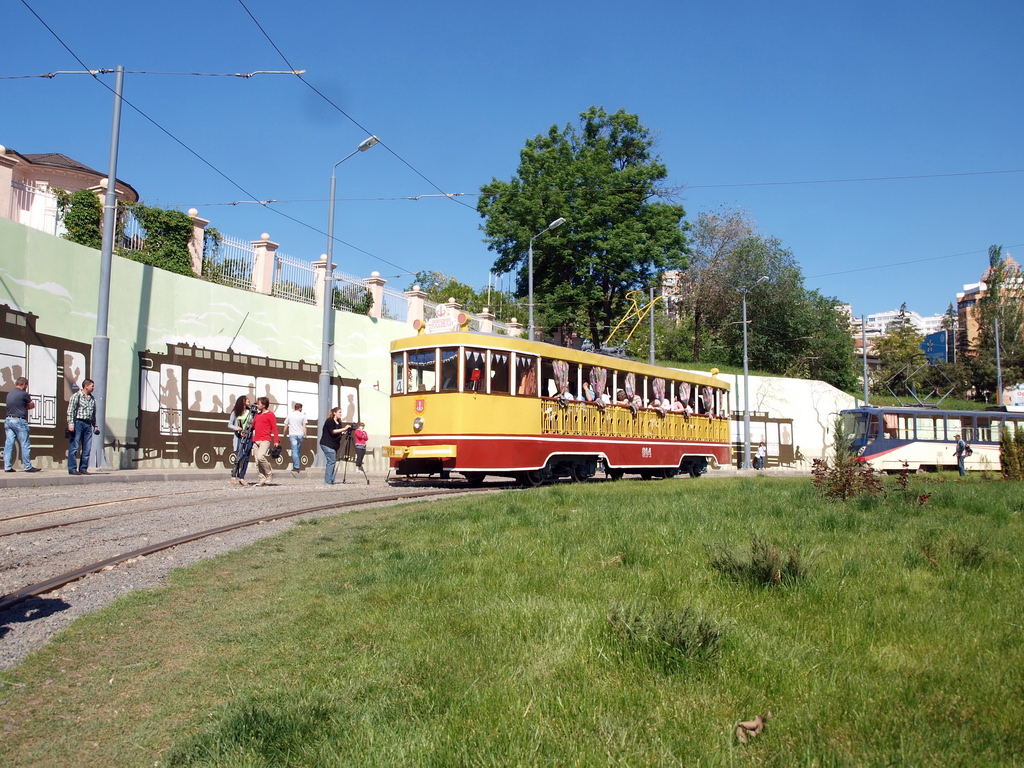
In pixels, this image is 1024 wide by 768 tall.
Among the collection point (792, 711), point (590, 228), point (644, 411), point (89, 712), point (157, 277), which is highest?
point (590, 228)

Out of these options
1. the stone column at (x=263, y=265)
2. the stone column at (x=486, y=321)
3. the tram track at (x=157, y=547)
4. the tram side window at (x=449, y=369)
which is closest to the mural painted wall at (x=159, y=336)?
the stone column at (x=263, y=265)

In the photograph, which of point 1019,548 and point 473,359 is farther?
point 473,359

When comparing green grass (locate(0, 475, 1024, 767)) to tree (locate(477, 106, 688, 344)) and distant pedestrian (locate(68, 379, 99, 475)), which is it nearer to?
distant pedestrian (locate(68, 379, 99, 475))

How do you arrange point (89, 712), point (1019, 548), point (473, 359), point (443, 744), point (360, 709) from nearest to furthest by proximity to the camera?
point (443, 744)
point (360, 709)
point (89, 712)
point (1019, 548)
point (473, 359)

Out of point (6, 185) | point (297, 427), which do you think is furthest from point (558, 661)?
point (6, 185)

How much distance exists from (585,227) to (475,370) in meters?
31.8

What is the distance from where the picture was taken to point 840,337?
61656mm

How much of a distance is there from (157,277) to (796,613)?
808 inches

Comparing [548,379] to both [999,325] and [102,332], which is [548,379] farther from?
[999,325]

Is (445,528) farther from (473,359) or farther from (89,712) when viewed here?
(473,359)

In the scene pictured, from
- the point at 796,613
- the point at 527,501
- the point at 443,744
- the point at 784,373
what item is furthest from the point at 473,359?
the point at 784,373

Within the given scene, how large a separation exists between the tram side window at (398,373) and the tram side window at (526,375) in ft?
7.95

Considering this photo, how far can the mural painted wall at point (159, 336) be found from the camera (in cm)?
1798

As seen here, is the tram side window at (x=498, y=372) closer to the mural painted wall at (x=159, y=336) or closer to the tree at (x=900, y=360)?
the mural painted wall at (x=159, y=336)
